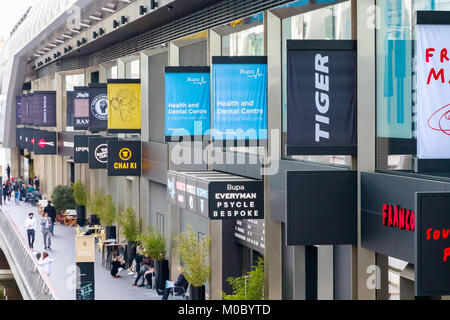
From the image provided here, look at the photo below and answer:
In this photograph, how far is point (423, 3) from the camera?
10109 millimetres

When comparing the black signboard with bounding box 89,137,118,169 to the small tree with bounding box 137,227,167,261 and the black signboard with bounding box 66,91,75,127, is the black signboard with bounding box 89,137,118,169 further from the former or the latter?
the black signboard with bounding box 66,91,75,127

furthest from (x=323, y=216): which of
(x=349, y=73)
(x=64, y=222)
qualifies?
(x=64, y=222)

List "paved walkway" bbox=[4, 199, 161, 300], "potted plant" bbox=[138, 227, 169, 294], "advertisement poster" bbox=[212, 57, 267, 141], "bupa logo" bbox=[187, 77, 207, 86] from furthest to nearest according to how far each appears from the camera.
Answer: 1. "potted plant" bbox=[138, 227, 169, 294]
2. "paved walkway" bbox=[4, 199, 161, 300]
3. "bupa logo" bbox=[187, 77, 207, 86]
4. "advertisement poster" bbox=[212, 57, 267, 141]

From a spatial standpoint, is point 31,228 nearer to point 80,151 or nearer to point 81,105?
point 80,151

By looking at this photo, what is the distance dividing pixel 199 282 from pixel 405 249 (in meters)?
8.97

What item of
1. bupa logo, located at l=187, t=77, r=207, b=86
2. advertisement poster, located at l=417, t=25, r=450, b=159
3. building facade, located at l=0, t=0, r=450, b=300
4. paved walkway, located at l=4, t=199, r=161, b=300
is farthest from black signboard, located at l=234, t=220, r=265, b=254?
advertisement poster, located at l=417, t=25, r=450, b=159

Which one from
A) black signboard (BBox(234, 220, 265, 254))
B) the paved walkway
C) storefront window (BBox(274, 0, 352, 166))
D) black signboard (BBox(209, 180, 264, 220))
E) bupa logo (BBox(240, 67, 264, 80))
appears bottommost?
the paved walkway

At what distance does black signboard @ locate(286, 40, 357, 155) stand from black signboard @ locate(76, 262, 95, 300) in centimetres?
929

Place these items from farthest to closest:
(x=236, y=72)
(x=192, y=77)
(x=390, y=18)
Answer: (x=192, y=77), (x=236, y=72), (x=390, y=18)

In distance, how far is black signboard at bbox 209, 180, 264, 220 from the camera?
15195 millimetres

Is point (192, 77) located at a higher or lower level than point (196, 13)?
lower

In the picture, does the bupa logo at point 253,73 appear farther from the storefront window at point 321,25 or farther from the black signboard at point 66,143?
the black signboard at point 66,143

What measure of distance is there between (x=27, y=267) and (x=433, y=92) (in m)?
20.0
